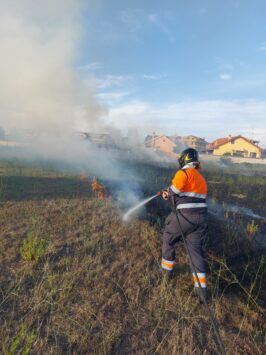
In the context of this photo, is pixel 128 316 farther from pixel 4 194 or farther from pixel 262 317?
pixel 4 194

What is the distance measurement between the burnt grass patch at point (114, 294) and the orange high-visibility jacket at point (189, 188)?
3.50 feet

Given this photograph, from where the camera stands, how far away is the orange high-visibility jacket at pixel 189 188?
3.96 meters

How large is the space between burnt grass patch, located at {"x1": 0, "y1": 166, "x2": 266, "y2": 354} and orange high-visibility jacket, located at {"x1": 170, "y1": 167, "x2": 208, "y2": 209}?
1068mm

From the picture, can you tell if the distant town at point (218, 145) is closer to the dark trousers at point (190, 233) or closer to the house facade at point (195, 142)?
the house facade at point (195, 142)

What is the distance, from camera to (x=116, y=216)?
6.60 meters

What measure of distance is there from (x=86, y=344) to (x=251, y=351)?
176 cm

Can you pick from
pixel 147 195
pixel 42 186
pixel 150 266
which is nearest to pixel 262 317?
pixel 150 266

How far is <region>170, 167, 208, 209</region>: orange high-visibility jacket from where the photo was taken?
3965 millimetres

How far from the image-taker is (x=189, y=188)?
157 inches

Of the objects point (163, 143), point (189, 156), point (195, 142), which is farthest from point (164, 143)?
point (189, 156)

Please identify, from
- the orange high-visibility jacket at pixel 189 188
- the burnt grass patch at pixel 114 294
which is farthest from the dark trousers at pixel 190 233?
the burnt grass patch at pixel 114 294

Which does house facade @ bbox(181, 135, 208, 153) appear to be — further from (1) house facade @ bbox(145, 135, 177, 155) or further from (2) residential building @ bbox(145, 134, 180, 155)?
(1) house facade @ bbox(145, 135, 177, 155)

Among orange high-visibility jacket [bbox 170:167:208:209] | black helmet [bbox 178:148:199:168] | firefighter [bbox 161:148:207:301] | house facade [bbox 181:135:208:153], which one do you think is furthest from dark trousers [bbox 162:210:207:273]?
house facade [bbox 181:135:208:153]

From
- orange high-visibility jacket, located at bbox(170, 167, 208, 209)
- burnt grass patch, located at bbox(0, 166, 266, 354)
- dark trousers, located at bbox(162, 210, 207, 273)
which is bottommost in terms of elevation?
burnt grass patch, located at bbox(0, 166, 266, 354)
